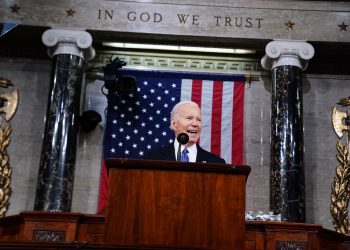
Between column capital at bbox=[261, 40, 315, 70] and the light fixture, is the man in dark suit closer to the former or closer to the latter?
column capital at bbox=[261, 40, 315, 70]

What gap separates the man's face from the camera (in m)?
7.23

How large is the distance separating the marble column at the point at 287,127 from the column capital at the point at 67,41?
334cm

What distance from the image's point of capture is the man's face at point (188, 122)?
7.23 m

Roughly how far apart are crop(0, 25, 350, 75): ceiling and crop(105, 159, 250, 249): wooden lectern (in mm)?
7035

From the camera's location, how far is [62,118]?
1056 centimetres

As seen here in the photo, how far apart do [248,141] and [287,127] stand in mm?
1156

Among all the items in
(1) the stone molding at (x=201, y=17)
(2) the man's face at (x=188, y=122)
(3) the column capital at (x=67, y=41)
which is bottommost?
(2) the man's face at (x=188, y=122)

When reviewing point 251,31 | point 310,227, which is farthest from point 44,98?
point 310,227

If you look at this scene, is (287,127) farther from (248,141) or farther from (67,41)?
(67,41)

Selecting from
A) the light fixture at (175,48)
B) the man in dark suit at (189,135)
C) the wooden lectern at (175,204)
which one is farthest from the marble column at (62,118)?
the wooden lectern at (175,204)

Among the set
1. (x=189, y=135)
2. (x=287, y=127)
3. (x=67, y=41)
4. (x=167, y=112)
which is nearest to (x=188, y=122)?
(x=189, y=135)

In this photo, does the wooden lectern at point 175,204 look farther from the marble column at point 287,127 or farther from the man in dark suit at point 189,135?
the marble column at point 287,127

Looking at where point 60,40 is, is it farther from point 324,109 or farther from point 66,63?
point 324,109

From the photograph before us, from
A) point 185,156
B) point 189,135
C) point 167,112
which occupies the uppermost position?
point 167,112
